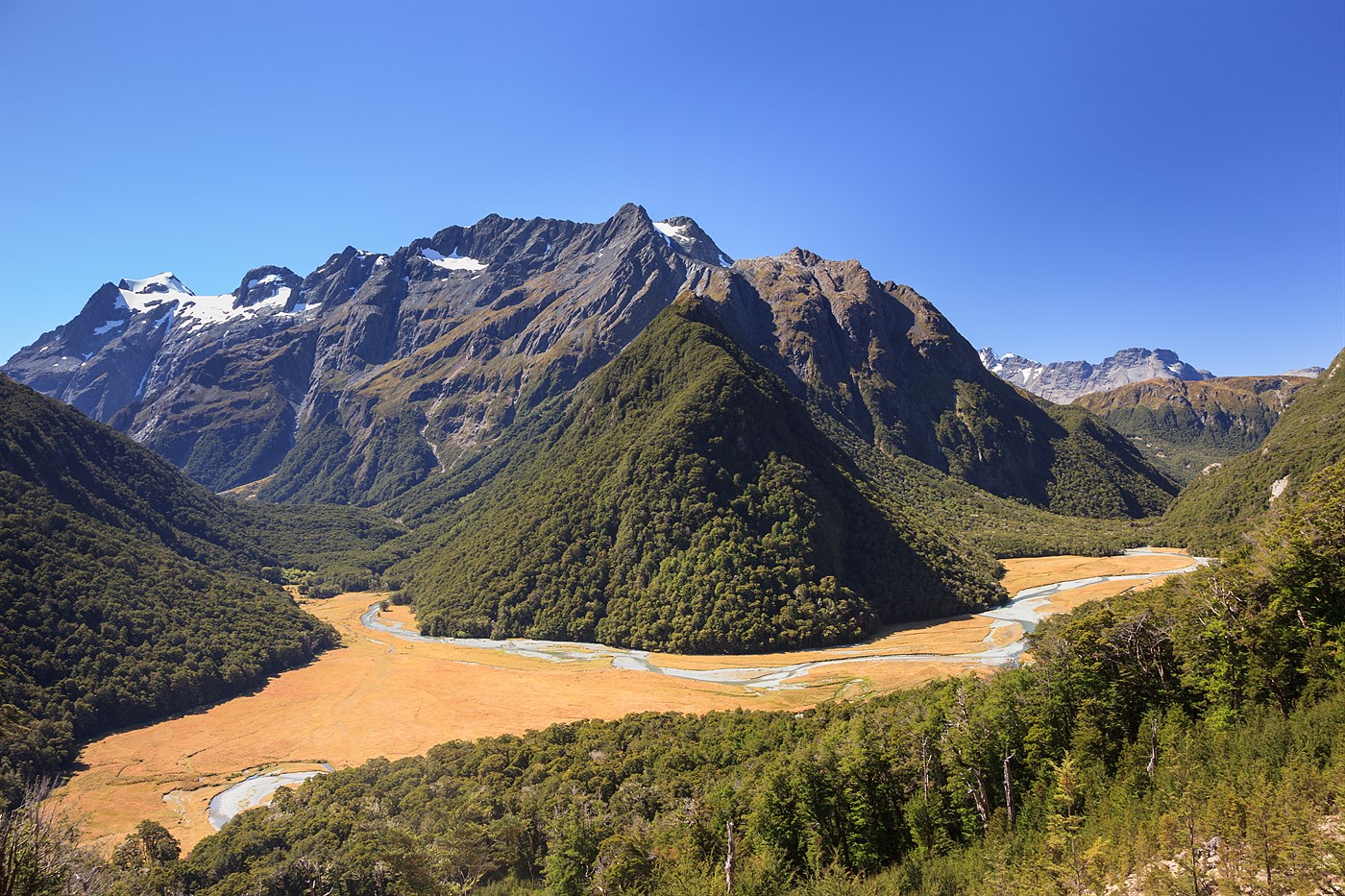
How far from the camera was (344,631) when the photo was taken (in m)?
192

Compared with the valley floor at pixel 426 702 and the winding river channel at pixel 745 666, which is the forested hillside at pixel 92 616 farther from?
the winding river channel at pixel 745 666

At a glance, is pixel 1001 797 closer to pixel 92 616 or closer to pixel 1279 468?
pixel 92 616

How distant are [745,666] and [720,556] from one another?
34.7 metres

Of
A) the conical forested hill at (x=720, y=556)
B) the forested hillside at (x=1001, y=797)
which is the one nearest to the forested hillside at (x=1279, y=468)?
the conical forested hill at (x=720, y=556)

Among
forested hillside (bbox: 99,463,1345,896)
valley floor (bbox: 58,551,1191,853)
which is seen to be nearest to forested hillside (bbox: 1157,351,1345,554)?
valley floor (bbox: 58,551,1191,853)

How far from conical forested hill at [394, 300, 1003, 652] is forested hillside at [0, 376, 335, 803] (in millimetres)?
50354

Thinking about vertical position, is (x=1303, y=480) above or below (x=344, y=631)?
above

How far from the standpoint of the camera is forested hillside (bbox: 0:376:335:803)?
11169 centimetres

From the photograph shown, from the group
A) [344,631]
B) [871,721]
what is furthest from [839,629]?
[344,631]

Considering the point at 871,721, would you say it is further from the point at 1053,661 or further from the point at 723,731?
the point at 723,731

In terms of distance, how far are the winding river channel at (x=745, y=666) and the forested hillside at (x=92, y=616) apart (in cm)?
3027

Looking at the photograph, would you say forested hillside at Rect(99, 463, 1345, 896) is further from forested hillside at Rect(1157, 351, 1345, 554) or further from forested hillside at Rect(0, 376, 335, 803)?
forested hillside at Rect(1157, 351, 1345, 554)

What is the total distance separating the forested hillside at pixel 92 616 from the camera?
111688mm

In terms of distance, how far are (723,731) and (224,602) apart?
164218 mm
